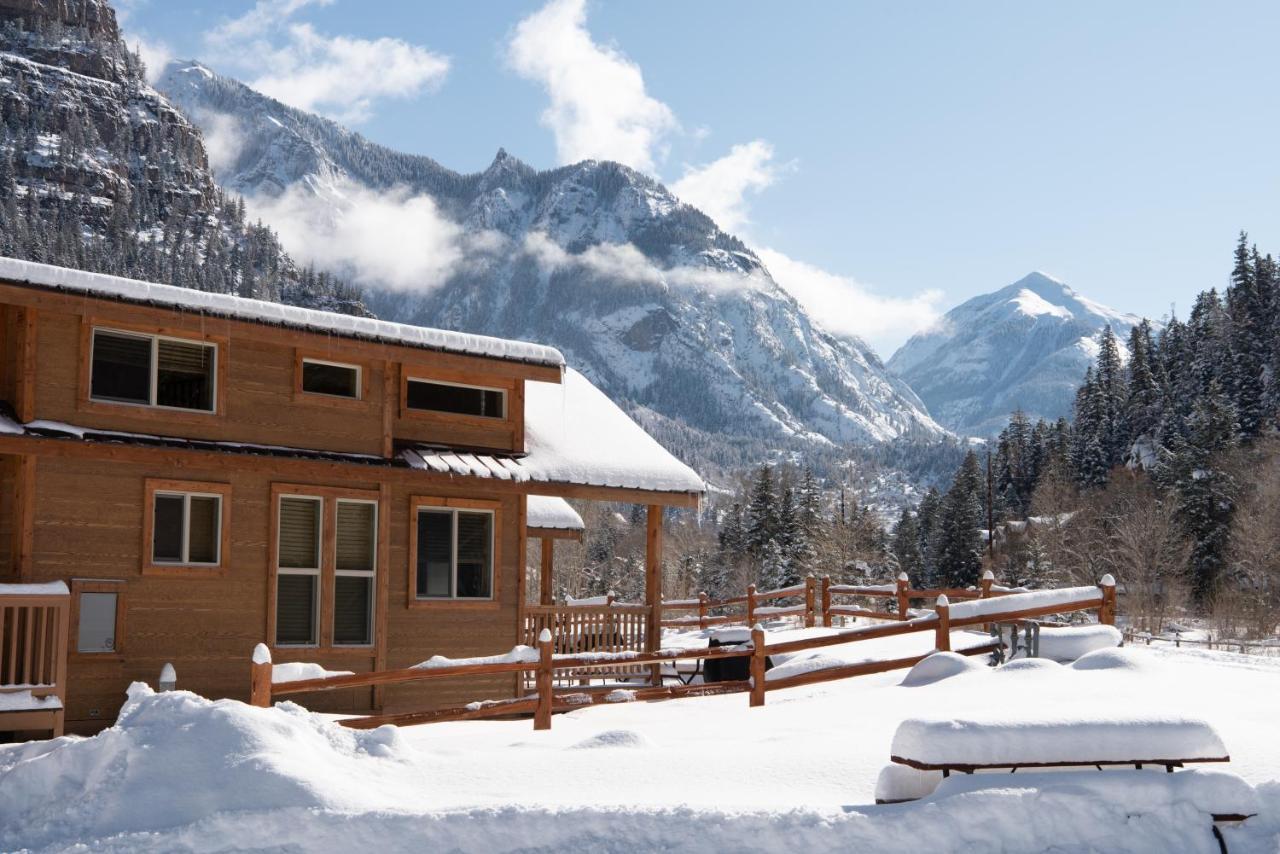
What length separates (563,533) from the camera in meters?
22.2

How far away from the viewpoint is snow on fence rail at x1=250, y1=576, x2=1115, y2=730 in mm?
11930

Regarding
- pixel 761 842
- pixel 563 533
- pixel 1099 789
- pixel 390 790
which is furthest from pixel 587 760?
pixel 563 533

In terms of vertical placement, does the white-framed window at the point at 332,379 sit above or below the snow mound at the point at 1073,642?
above

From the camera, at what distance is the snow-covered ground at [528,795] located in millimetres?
6922

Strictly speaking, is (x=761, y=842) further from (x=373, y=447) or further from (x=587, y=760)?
(x=373, y=447)

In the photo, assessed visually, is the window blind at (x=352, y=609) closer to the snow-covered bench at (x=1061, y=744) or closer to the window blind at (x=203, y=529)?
the window blind at (x=203, y=529)

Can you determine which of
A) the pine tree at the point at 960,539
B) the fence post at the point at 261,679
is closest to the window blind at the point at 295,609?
the fence post at the point at 261,679

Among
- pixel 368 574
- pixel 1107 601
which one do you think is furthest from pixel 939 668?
pixel 368 574

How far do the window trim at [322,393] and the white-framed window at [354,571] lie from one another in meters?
1.33

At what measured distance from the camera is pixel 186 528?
1388cm

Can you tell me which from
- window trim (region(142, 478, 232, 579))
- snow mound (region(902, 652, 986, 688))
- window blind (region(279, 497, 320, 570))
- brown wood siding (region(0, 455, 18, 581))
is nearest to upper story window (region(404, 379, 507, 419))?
window blind (region(279, 497, 320, 570))

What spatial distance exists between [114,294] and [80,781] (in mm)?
6931

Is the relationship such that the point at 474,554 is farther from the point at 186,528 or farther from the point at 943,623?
the point at 943,623

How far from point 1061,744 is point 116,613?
10.7 m
